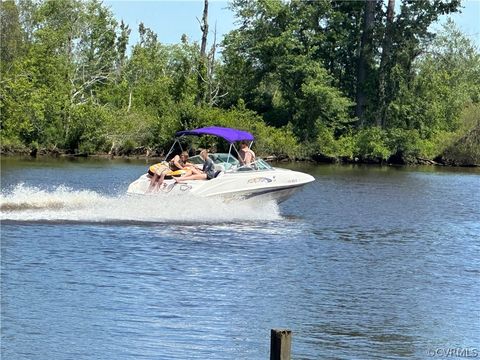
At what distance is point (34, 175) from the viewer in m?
44.6

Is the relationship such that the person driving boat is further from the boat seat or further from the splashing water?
the splashing water

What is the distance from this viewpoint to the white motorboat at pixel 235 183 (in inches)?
1065

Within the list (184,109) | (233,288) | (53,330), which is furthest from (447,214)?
(184,109)

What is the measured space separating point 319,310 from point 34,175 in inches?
1214

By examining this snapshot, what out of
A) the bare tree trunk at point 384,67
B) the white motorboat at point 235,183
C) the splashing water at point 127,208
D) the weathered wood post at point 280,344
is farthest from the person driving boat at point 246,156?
the bare tree trunk at point 384,67

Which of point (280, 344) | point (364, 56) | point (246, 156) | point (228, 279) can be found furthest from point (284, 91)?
point (280, 344)

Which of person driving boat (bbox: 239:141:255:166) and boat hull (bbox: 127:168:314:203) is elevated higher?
person driving boat (bbox: 239:141:255:166)

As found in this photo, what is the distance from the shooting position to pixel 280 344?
921 cm

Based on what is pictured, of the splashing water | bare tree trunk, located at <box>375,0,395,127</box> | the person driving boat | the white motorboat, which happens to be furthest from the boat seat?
bare tree trunk, located at <box>375,0,395,127</box>

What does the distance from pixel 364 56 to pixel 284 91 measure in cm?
695

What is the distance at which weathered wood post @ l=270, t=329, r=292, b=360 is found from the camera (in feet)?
30.0

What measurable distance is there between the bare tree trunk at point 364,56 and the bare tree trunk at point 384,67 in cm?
131

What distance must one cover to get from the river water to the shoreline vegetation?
3638cm

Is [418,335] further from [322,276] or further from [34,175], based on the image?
[34,175]
